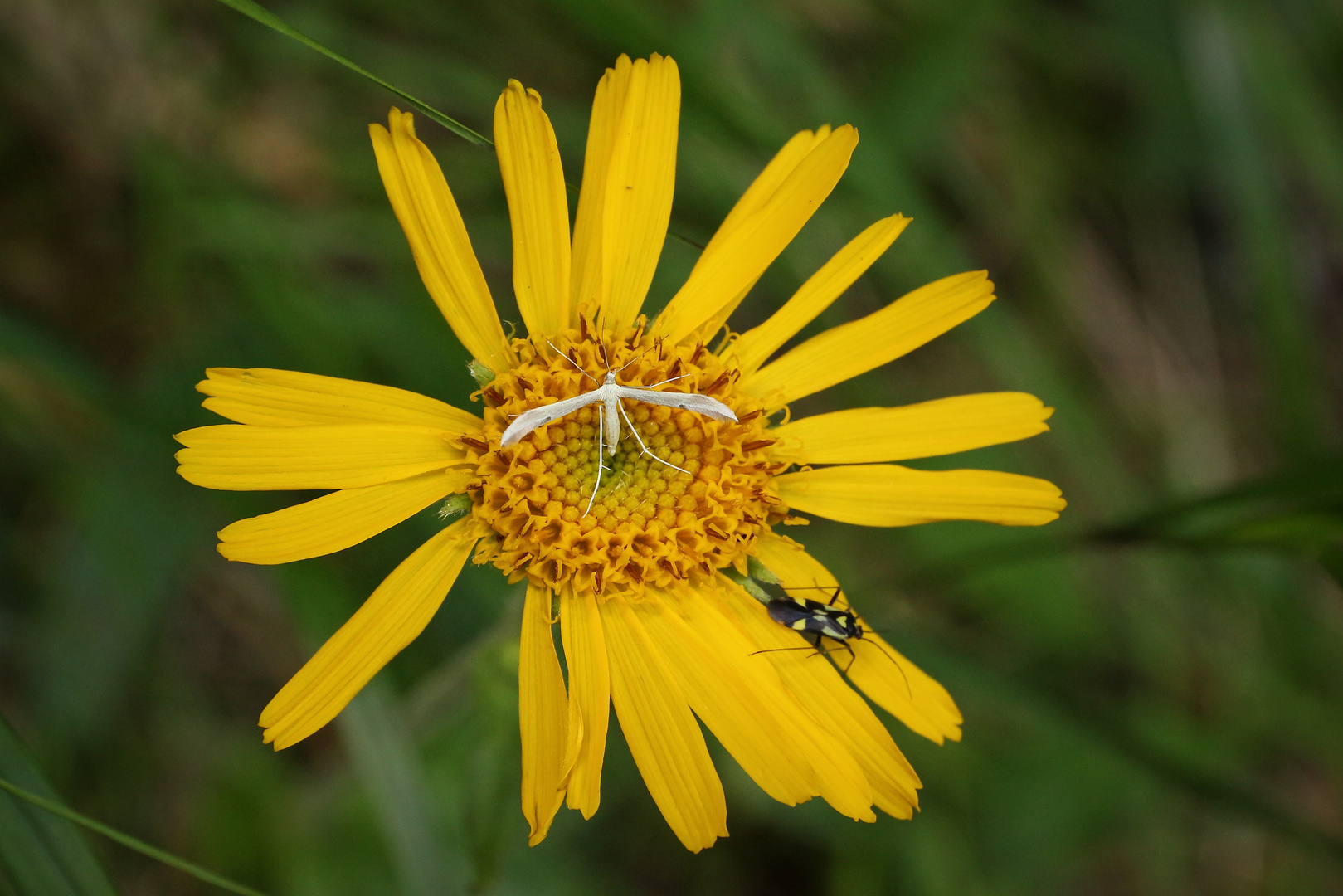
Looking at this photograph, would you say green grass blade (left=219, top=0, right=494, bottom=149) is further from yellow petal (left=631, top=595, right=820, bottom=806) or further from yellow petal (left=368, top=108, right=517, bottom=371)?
yellow petal (left=631, top=595, right=820, bottom=806)

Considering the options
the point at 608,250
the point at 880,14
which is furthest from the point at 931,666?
the point at 880,14

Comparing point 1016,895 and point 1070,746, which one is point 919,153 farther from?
point 1016,895

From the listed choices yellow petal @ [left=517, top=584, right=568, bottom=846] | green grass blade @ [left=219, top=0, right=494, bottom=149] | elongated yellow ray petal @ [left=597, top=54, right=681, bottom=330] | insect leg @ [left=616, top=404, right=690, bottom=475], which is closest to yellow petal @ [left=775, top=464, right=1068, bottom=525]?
insect leg @ [left=616, top=404, right=690, bottom=475]

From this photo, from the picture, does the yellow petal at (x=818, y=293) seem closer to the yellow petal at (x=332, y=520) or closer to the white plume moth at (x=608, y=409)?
the white plume moth at (x=608, y=409)

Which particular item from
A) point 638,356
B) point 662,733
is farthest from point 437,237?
point 662,733

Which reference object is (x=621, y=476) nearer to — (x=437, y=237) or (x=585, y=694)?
(x=585, y=694)

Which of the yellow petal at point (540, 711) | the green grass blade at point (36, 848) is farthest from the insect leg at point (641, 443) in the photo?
the green grass blade at point (36, 848)
